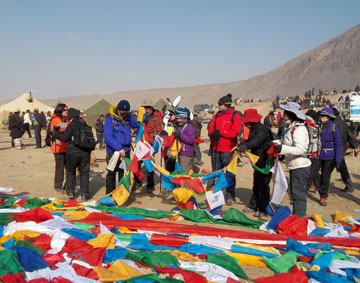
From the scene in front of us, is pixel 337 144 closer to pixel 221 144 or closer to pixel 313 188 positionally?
pixel 313 188

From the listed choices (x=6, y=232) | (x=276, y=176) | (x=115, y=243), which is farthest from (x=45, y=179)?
(x=276, y=176)

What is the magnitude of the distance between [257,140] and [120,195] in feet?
8.96

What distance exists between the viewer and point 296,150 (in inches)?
214

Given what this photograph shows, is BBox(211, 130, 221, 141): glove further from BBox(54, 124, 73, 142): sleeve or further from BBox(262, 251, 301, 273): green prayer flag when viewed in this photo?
BBox(262, 251, 301, 273): green prayer flag

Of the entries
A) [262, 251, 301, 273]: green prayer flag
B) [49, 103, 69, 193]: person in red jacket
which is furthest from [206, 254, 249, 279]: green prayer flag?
[49, 103, 69, 193]: person in red jacket

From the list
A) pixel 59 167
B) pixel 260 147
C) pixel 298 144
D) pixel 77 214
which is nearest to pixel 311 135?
pixel 298 144

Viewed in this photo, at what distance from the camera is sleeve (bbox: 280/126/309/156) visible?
543 centimetres

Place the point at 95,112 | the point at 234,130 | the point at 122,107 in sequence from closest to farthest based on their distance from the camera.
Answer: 1. the point at 234,130
2. the point at 122,107
3. the point at 95,112

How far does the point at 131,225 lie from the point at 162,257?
1201mm

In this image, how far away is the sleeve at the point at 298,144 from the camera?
543 centimetres

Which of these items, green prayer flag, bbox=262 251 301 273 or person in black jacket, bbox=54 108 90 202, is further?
person in black jacket, bbox=54 108 90 202

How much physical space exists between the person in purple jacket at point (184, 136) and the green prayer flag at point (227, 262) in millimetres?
3337

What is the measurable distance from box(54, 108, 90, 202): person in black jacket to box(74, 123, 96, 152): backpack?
0.05m

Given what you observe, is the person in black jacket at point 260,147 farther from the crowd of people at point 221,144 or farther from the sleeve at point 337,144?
the sleeve at point 337,144
